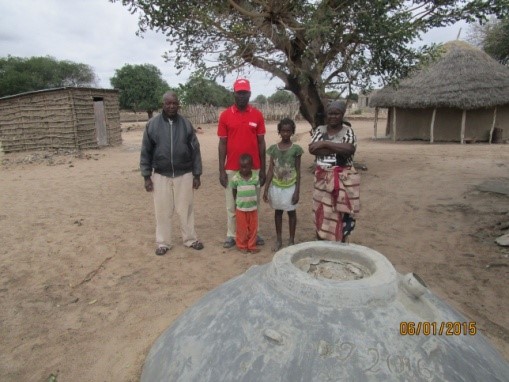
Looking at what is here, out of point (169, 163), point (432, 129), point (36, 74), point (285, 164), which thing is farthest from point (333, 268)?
point (36, 74)

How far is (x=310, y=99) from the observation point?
7.73m

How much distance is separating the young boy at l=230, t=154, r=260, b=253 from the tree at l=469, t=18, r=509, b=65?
12832 mm

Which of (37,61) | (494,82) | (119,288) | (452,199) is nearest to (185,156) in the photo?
(119,288)

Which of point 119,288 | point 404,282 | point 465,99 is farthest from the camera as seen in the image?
point 465,99

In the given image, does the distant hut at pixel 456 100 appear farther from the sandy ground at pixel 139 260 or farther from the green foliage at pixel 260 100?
the green foliage at pixel 260 100

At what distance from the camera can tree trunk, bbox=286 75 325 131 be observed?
24.6ft

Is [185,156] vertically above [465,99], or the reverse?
[465,99]

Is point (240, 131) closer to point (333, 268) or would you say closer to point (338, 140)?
point (338, 140)

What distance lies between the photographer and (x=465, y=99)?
1371 centimetres

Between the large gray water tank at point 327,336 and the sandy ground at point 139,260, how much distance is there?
3.90 feet

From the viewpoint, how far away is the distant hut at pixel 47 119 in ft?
44.0

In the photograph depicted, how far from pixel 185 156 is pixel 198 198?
296 centimetres

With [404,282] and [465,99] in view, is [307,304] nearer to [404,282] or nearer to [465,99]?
[404,282]
